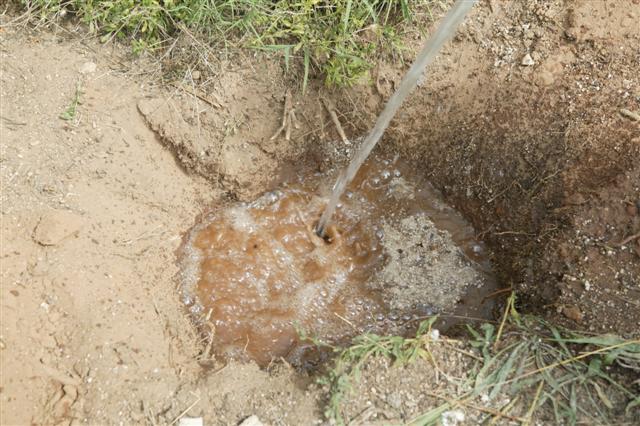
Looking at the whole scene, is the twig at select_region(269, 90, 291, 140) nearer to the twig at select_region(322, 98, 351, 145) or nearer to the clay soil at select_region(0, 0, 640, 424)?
the clay soil at select_region(0, 0, 640, 424)

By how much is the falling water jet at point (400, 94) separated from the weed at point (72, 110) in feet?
4.17

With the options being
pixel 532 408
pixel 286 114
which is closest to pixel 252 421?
pixel 532 408

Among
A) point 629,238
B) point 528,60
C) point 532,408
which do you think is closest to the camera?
point 532,408

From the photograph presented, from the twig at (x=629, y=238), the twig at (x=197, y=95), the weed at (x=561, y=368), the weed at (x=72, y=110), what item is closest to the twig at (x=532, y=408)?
the weed at (x=561, y=368)

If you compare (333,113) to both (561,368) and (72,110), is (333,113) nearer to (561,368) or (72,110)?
(72,110)

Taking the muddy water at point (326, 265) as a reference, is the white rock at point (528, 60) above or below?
above

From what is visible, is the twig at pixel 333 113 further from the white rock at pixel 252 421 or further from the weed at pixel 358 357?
the white rock at pixel 252 421

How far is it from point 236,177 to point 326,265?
0.63 m

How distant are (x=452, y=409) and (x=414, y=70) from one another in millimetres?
1438

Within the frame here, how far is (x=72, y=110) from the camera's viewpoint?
8.28 ft

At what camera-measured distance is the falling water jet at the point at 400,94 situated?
230cm

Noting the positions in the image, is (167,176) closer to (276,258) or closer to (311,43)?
(276,258)

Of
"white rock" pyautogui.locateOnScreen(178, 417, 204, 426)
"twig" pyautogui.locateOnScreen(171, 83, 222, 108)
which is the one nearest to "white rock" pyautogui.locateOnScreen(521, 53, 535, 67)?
"twig" pyautogui.locateOnScreen(171, 83, 222, 108)

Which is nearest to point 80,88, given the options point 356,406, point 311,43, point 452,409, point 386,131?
point 311,43
